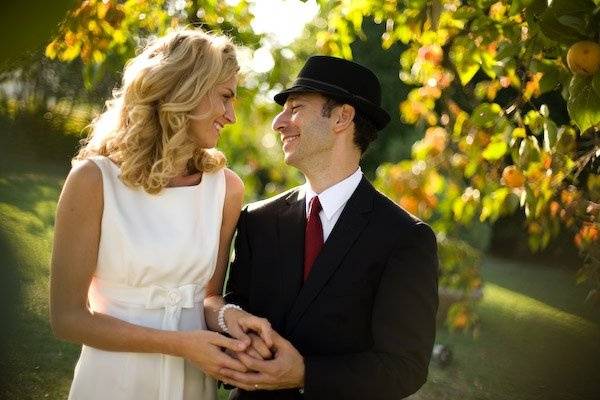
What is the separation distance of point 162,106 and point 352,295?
2.60 feet

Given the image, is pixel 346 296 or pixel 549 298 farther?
pixel 549 298

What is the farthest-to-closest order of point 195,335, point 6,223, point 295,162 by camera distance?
point 6,223 < point 295,162 < point 195,335

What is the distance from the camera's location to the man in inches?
76.3

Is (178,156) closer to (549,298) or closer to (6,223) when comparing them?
(6,223)

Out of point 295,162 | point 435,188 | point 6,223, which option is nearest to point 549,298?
point 435,188

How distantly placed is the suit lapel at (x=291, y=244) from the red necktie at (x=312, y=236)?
16 mm

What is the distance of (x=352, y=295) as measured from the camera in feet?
6.69

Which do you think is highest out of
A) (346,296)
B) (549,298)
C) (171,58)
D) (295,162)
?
(171,58)

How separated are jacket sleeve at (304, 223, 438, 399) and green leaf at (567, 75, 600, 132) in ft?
2.22

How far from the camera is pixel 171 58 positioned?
2.08 m

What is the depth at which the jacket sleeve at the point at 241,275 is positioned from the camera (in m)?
2.23

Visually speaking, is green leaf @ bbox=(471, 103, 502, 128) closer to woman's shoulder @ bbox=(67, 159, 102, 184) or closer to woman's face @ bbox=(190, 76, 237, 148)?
woman's face @ bbox=(190, 76, 237, 148)

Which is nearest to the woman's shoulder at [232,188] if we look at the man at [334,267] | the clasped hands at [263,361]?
the man at [334,267]

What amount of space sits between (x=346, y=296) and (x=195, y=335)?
446mm
